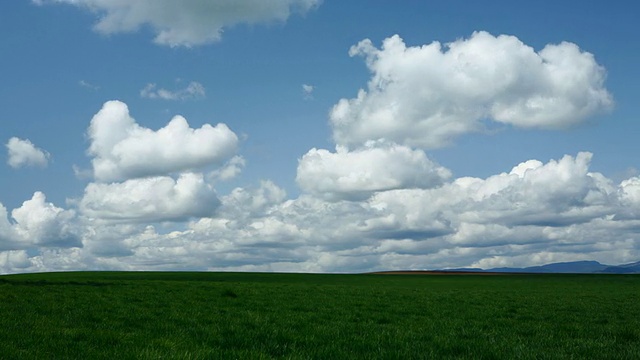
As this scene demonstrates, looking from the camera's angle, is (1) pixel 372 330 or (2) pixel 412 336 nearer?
(2) pixel 412 336

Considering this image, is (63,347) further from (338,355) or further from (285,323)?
(285,323)

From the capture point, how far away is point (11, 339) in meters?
13.7

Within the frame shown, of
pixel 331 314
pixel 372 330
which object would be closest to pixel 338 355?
pixel 372 330

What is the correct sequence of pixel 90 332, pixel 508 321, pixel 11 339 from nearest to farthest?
pixel 11 339 < pixel 90 332 < pixel 508 321

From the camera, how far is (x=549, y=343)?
15656 millimetres

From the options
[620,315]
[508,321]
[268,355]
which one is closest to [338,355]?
[268,355]

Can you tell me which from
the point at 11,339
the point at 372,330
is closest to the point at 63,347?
the point at 11,339

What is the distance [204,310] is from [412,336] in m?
10.1

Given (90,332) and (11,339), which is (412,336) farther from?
(11,339)

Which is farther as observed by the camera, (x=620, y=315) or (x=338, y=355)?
(x=620, y=315)

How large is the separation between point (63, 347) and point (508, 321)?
16076 mm

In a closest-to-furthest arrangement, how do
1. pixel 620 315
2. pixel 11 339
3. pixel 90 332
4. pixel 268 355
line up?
pixel 268 355 → pixel 11 339 → pixel 90 332 → pixel 620 315

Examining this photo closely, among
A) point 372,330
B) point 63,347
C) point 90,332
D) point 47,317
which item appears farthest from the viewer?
point 47,317

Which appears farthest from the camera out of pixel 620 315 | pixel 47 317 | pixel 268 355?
pixel 620 315
